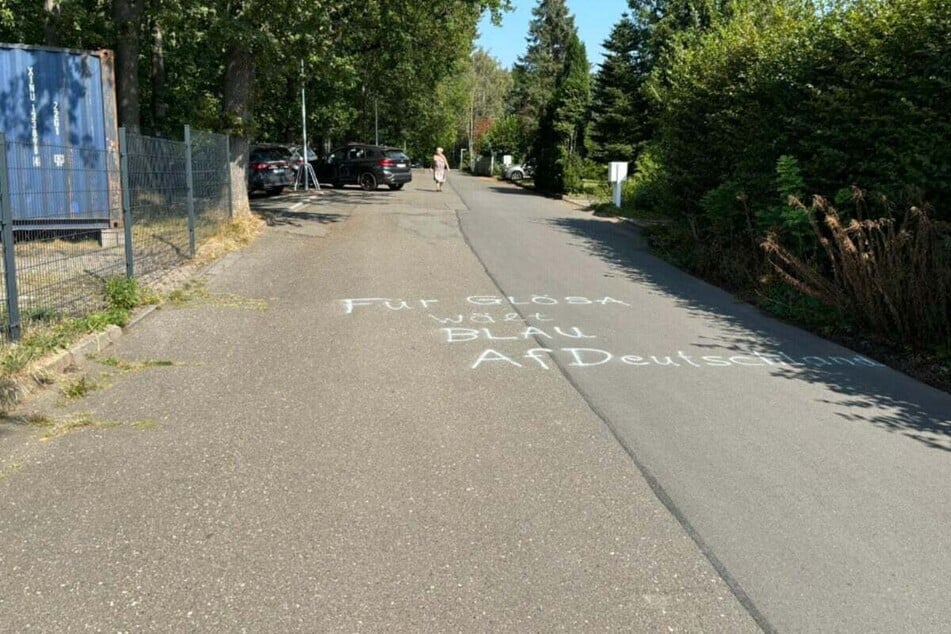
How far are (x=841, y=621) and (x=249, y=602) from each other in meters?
2.41

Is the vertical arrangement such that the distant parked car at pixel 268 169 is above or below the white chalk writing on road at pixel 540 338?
above

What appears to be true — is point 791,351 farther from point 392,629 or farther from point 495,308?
point 392,629

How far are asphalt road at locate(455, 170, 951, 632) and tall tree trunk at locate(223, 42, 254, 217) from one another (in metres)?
8.21

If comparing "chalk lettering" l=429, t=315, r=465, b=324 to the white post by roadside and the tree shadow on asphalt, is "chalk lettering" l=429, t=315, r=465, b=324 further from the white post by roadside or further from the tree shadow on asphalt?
the white post by roadside

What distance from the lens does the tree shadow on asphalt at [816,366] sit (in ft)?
19.1

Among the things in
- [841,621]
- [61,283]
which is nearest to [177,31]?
[61,283]

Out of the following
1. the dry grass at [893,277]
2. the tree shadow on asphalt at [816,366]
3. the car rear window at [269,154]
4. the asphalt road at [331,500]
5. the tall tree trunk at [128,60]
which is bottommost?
the asphalt road at [331,500]

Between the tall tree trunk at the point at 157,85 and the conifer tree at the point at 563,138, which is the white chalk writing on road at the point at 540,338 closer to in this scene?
the tall tree trunk at the point at 157,85

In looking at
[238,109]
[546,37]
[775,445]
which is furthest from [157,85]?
[546,37]

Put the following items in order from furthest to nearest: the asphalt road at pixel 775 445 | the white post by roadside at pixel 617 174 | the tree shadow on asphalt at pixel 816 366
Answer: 1. the white post by roadside at pixel 617 174
2. the tree shadow on asphalt at pixel 816 366
3. the asphalt road at pixel 775 445

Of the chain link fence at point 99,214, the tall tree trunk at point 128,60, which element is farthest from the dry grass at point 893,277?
the tall tree trunk at point 128,60

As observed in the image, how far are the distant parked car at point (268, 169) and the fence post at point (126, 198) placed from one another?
17654 mm

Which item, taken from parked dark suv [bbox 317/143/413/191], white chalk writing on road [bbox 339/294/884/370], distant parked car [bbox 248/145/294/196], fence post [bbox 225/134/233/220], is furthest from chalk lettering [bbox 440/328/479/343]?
parked dark suv [bbox 317/143/413/191]

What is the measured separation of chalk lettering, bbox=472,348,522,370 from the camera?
6.96 meters
